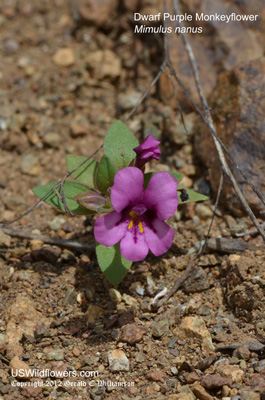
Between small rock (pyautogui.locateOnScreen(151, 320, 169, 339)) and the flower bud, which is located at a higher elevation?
the flower bud

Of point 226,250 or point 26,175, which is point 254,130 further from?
point 26,175

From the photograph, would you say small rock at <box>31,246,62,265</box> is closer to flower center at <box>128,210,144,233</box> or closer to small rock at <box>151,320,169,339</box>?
flower center at <box>128,210,144,233</box>

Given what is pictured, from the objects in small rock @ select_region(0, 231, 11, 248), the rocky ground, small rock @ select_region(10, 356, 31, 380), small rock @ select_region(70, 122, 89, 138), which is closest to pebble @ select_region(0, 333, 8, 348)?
the rocky ground

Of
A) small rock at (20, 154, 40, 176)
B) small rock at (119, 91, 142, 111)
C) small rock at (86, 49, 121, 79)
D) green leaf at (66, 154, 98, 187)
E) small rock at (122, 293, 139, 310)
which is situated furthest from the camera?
small rock at (86, 49, 121, 79)

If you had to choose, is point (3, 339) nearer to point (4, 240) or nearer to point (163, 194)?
point (4, 240)

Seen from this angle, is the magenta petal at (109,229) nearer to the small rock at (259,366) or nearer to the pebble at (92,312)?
the pebble at (92,312)

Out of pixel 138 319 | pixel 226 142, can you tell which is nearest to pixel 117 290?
pixel 138 319
